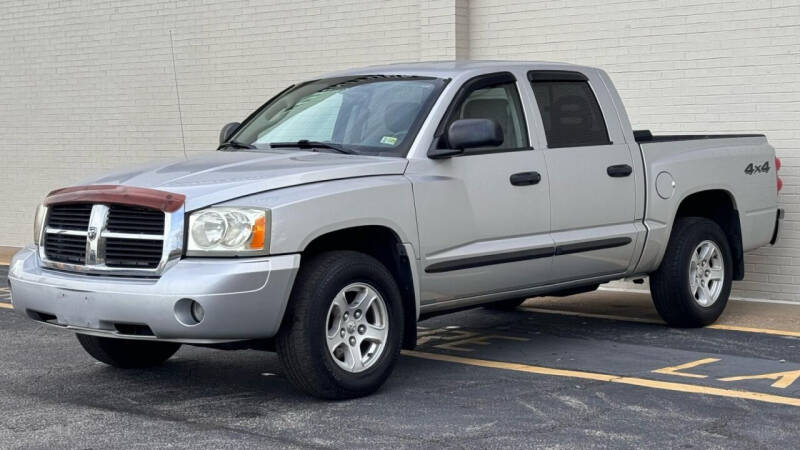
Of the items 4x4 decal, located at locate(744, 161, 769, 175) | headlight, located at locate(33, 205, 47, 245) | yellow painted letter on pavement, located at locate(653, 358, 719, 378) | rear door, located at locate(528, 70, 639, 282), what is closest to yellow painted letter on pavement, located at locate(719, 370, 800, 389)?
yellow painted letter on pavement, located at locate(653, 358, 719, 378)

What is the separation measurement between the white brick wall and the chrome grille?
248 inches

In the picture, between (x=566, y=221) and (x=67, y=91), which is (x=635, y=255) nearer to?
(x=566, y=221)

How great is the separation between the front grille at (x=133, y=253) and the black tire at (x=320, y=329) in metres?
0.73

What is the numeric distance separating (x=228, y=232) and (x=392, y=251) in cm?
114

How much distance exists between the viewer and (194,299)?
5984mm

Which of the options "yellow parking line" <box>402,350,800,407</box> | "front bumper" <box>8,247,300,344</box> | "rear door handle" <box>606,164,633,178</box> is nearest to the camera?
"front bumper" <box>8,247,300,344</box>

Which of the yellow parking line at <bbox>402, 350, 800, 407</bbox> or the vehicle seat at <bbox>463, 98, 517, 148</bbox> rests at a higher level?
the vehicle seat at <bbox>463, 98, 517, 148</bbox>

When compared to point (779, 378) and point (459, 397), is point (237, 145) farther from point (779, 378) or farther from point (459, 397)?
point (779, 378)

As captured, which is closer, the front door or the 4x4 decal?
the front door

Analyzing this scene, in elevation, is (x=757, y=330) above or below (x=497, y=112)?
below

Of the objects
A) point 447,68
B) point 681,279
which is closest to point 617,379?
point 681,279

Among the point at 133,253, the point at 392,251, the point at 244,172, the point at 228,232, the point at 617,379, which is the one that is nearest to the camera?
the point at 228,232

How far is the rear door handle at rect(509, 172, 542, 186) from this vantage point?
7.47m

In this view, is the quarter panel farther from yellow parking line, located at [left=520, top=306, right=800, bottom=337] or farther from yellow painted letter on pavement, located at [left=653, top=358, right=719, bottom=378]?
yellow painted letter on pavement, located at [left=653, top=358, right=719, bottom=378]
